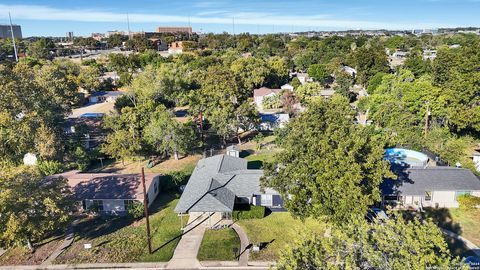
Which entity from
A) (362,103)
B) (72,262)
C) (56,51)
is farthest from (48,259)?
(56,51)

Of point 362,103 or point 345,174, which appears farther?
point 362,103

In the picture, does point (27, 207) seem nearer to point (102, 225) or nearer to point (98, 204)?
point (102, 225)

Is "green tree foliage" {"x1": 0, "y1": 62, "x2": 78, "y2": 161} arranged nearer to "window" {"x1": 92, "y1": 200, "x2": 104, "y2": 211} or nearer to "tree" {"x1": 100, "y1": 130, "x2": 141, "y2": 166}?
"tree" {"x1": 100, "y1": 130, "x2": 141, "y2": 166}

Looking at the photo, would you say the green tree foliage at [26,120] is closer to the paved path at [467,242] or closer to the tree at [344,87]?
the paved path at [467,242]

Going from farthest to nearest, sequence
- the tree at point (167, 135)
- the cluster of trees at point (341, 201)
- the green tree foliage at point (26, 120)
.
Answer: the tree at point (167, 135), the green tree foliage at point (26, 120), the cluster of trees at point (341, 201)

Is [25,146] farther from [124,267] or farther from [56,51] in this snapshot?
[56,51]

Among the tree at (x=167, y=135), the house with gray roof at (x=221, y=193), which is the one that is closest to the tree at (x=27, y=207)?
the house with gray roof at (x=221, y=193)

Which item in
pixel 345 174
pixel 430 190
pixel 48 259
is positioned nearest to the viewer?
pixel 345 174
